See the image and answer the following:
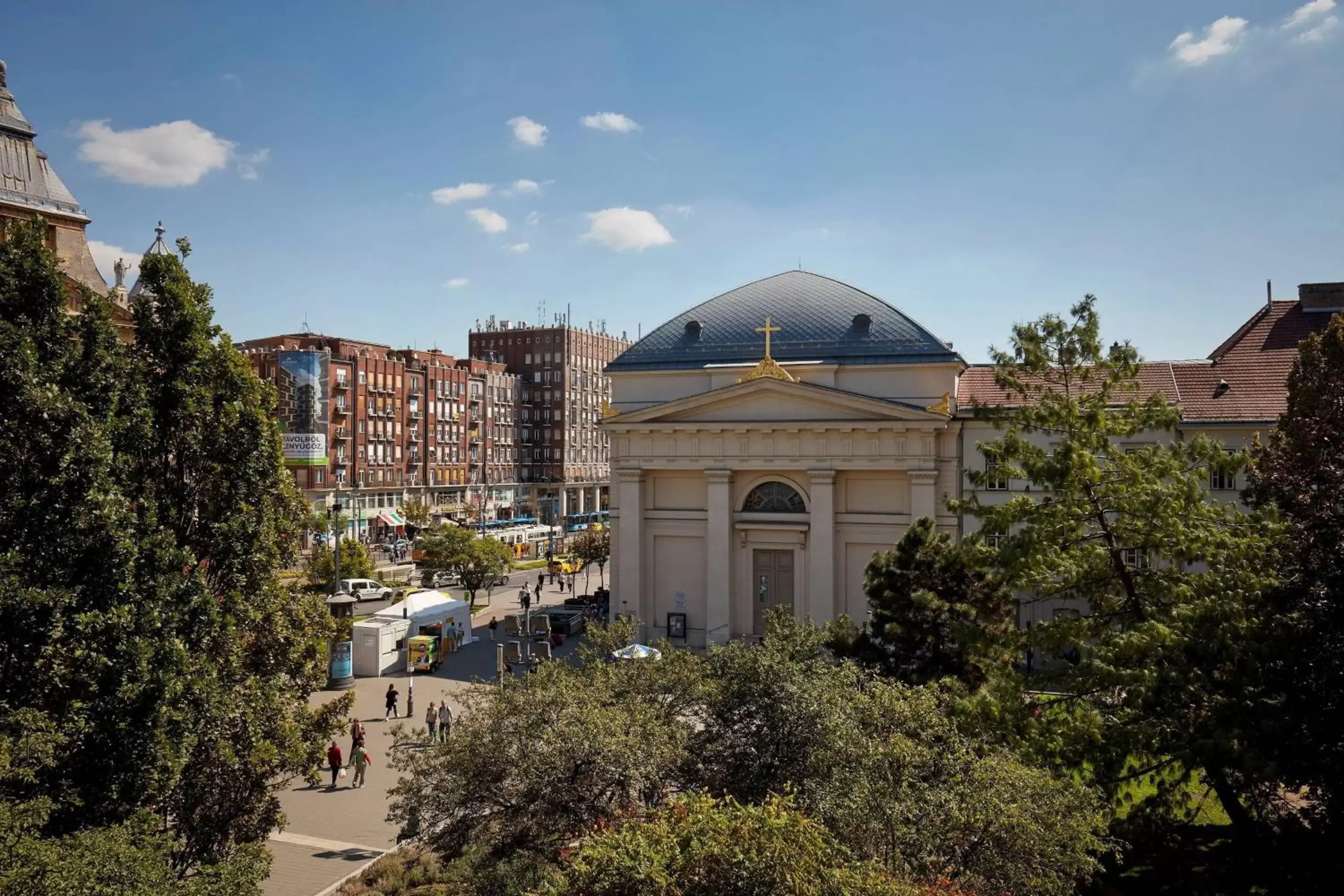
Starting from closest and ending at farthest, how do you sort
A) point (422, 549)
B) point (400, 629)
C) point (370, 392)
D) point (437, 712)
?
point (437, 712), point (400, 629), point (422, 549), point (370, 392)

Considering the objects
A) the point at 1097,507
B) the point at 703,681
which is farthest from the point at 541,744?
the point at 1097,507

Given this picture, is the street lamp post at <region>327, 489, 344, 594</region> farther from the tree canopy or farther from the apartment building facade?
the tree canopy

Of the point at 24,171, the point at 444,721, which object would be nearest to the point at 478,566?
the point at 444,721

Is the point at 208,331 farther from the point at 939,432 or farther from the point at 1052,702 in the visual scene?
the point at 939,432

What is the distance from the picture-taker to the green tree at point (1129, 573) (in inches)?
578

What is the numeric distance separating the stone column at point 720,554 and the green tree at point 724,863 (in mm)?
33707

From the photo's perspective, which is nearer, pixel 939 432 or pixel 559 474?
pixel 939 432

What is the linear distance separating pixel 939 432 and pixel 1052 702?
2533cm

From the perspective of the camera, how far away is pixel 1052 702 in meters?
16.9

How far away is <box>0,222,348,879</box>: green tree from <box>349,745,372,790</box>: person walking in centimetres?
943

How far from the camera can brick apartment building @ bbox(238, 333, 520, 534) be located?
3393 inches

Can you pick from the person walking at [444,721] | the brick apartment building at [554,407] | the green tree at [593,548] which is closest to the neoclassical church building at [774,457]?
the person walking at [444,721]

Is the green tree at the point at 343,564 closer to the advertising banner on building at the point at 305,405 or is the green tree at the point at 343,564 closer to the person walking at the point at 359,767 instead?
the advertising banner on building at the point at 305,405

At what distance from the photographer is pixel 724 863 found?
8.82 m
